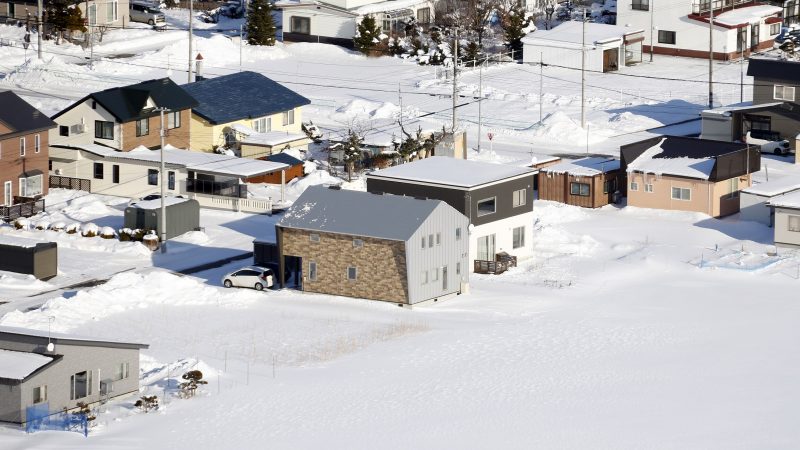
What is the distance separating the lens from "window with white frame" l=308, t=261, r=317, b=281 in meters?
60.5

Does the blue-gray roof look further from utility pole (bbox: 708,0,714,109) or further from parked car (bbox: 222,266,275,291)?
utility pole (bbox: 708,0,714,109)

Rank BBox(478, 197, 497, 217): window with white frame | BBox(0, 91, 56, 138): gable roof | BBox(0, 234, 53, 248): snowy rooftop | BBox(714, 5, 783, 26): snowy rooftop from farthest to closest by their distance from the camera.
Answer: BBox(714, 5, 783, 26): snowy rooftop, BBox(0, 91, 56, 138): gable roof, BBox(478, 197, 497, 217): window with white frame, BBox(0, 234, 53, 248): snowy rooftop

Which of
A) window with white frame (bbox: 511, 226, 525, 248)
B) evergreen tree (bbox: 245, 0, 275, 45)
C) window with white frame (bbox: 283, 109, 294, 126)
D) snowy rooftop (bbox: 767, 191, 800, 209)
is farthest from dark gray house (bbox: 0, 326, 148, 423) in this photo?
evergreen tree (bbox: 245, 0, 275, 45)

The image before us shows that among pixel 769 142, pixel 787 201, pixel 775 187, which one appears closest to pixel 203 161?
pixel 775 187

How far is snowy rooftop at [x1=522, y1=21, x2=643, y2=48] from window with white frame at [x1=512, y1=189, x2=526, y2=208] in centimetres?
3334

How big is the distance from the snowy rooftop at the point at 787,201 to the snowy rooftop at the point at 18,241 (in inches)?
1025

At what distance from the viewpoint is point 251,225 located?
7006 cm

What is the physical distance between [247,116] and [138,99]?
6.17 metres

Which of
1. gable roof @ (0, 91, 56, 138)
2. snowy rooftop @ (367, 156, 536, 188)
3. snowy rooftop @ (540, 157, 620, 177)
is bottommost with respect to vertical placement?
snowy rooftop @ (540, 157, 620, 177)

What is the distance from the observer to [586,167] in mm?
75812

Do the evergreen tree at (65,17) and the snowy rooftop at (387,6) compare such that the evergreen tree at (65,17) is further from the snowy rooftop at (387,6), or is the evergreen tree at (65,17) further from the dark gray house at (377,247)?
the dark gray house at (377,247)

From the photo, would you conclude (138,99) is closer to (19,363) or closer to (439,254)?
(439,254)

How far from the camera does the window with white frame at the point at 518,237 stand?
216 ft

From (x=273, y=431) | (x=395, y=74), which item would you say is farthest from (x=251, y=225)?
(x=395, y=74)
